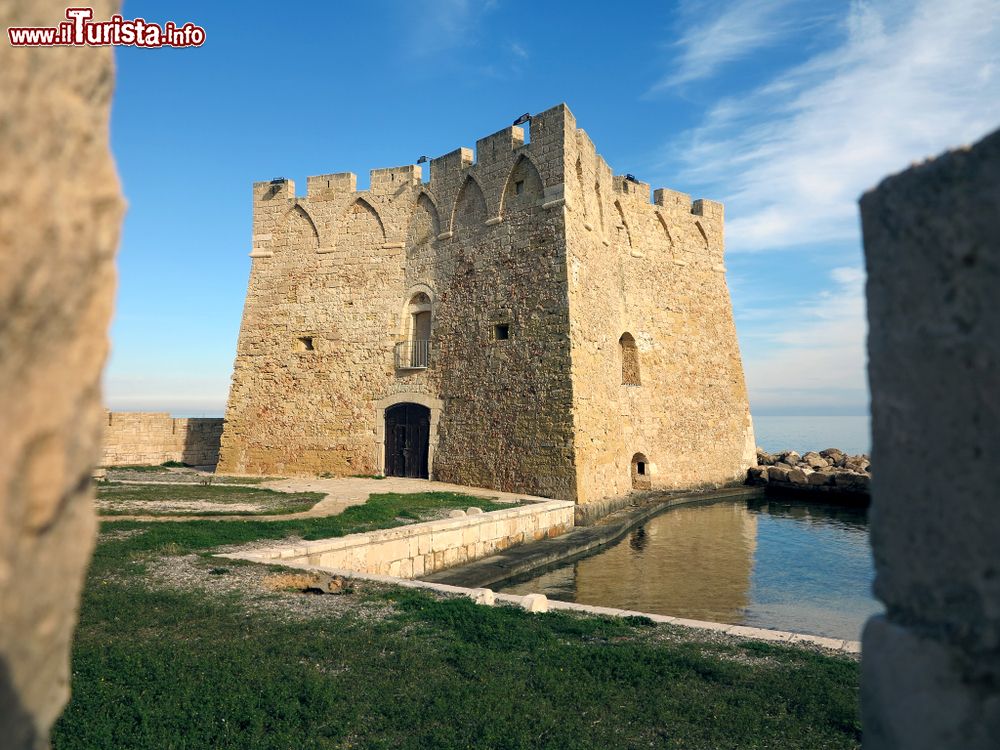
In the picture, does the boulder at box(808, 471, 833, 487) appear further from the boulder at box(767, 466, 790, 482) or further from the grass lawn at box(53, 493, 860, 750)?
the grass lawn at box(53, 493, 860, 750)

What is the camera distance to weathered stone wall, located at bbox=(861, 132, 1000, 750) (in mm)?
1291

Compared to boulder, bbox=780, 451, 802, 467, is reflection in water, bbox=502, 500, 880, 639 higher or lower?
lower

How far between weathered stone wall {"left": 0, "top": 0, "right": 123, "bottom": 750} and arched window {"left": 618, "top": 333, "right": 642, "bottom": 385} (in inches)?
736

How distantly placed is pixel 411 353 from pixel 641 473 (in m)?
7.61

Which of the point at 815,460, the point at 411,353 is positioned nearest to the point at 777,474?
the point at 815,460

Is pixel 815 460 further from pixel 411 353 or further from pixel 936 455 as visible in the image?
pixel 936 455

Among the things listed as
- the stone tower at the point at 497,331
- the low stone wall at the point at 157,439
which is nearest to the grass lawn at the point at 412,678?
the stone tower at the point at 497,331

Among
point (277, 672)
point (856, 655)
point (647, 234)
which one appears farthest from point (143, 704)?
point (647, 234)

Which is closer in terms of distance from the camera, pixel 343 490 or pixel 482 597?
pixel 482 597

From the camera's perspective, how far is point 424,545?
9336 millimetres

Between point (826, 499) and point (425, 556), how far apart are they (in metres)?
15.9

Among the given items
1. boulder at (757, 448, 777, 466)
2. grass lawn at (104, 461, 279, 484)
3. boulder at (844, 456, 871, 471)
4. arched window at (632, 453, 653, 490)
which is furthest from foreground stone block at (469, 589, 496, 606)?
boulder at (844, 456, 871, 471)

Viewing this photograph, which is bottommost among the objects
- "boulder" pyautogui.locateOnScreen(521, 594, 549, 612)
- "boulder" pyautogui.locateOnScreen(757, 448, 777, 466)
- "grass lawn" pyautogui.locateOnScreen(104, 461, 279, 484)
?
"boulder" pyautogui.locateOnScreen(521, 594, 549, 612)

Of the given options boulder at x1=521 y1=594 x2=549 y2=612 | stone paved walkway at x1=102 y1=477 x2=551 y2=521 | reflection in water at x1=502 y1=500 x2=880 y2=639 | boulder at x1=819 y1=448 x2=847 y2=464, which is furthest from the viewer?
boulder at x1=819 y1=448 x2=847 y2=464
